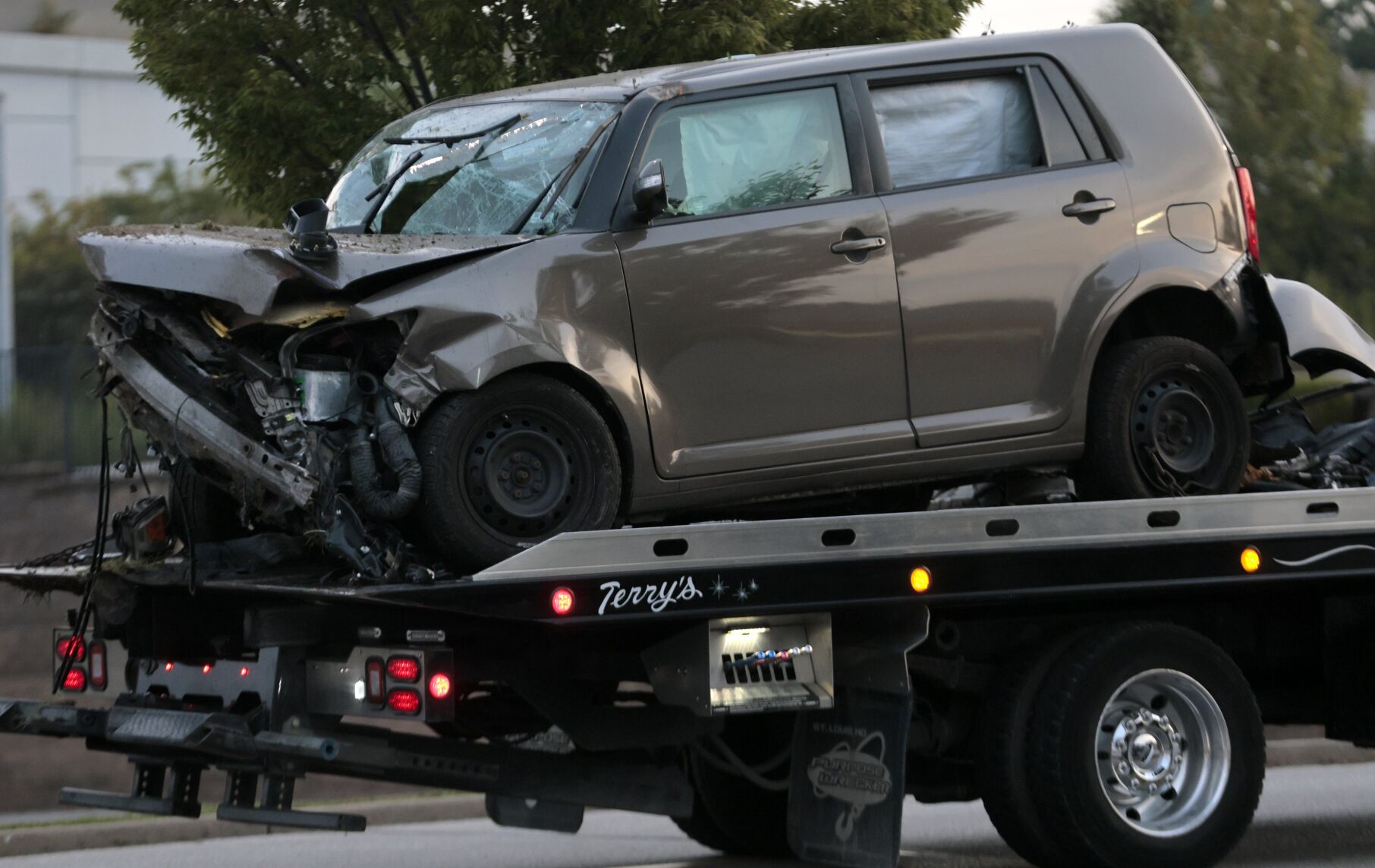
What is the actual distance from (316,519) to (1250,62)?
67.4 ft

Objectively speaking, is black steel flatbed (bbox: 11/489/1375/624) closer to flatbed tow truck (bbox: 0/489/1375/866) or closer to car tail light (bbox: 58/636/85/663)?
flatbed tow truck (bbox: 0/489/1375/866)

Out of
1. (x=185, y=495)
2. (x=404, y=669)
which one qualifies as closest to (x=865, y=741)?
(x=404, y=669)

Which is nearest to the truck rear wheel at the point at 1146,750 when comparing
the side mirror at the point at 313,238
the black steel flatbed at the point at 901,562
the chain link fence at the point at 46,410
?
the black steel flatbed at the point at 901,562

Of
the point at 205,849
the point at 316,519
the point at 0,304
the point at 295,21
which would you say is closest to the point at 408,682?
the point at 316,519

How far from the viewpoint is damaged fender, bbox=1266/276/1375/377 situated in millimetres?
7141

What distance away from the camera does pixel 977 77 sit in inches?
275

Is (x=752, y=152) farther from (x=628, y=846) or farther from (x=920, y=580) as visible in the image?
(x=628, y=846)

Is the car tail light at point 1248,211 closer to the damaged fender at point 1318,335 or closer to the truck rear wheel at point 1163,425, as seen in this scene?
the damaged fender at point 1318,335

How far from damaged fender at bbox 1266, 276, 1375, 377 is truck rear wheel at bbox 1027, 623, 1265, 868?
1236 millimetres

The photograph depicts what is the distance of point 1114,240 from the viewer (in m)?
6.87

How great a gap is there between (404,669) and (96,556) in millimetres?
1483

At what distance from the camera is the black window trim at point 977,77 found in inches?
260

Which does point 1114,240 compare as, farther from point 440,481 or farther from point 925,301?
point 440,481

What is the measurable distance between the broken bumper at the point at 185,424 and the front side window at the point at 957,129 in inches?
95.3
